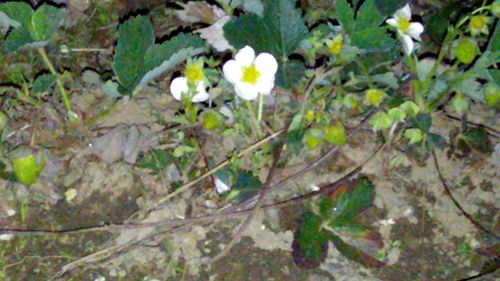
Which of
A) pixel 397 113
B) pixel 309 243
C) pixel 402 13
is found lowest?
pixel 309 243

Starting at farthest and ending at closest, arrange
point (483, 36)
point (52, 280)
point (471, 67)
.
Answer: point (483, 36), point (471, 67), point (52, 280)

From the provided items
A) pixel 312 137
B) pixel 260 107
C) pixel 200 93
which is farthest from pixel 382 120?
pixel 200 93

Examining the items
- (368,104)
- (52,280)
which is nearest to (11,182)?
(52,280)

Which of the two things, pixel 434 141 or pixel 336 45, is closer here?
pixel 336 45

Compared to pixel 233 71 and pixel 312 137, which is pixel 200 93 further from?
pixel 312 137

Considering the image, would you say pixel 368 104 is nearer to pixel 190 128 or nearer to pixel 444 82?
pixel 444 82

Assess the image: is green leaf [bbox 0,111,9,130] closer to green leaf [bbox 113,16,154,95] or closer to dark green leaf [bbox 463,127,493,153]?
green leaf [bbox 113,16,154,95]
